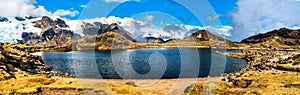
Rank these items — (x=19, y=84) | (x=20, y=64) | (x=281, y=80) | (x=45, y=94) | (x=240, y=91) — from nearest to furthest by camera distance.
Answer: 1. (x=45, y=94)
2. (x=19, y=84)
3. (x=240, y=91)
4. (x=281, y=80)
5. (x=20, y=64)

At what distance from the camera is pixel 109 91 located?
64125mm

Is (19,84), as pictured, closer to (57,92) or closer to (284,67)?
(57,92)

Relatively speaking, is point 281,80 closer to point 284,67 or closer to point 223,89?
point 223,89

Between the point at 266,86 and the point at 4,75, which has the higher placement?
the point at 4,75

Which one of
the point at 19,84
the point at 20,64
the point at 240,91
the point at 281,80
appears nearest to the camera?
the point at 19,84

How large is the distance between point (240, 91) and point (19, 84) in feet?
156

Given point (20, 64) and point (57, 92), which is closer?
point (57, 92)

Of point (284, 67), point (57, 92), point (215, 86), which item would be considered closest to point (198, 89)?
point (215, 86)

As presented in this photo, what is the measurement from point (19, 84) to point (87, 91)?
15194 millimetres

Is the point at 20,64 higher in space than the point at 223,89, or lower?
higher

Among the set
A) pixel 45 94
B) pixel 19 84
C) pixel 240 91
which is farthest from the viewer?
pixel 240 91

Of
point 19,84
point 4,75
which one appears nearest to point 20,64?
point 4,75

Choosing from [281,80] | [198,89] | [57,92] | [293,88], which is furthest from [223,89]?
[57,92]

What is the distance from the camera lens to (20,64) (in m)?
120
